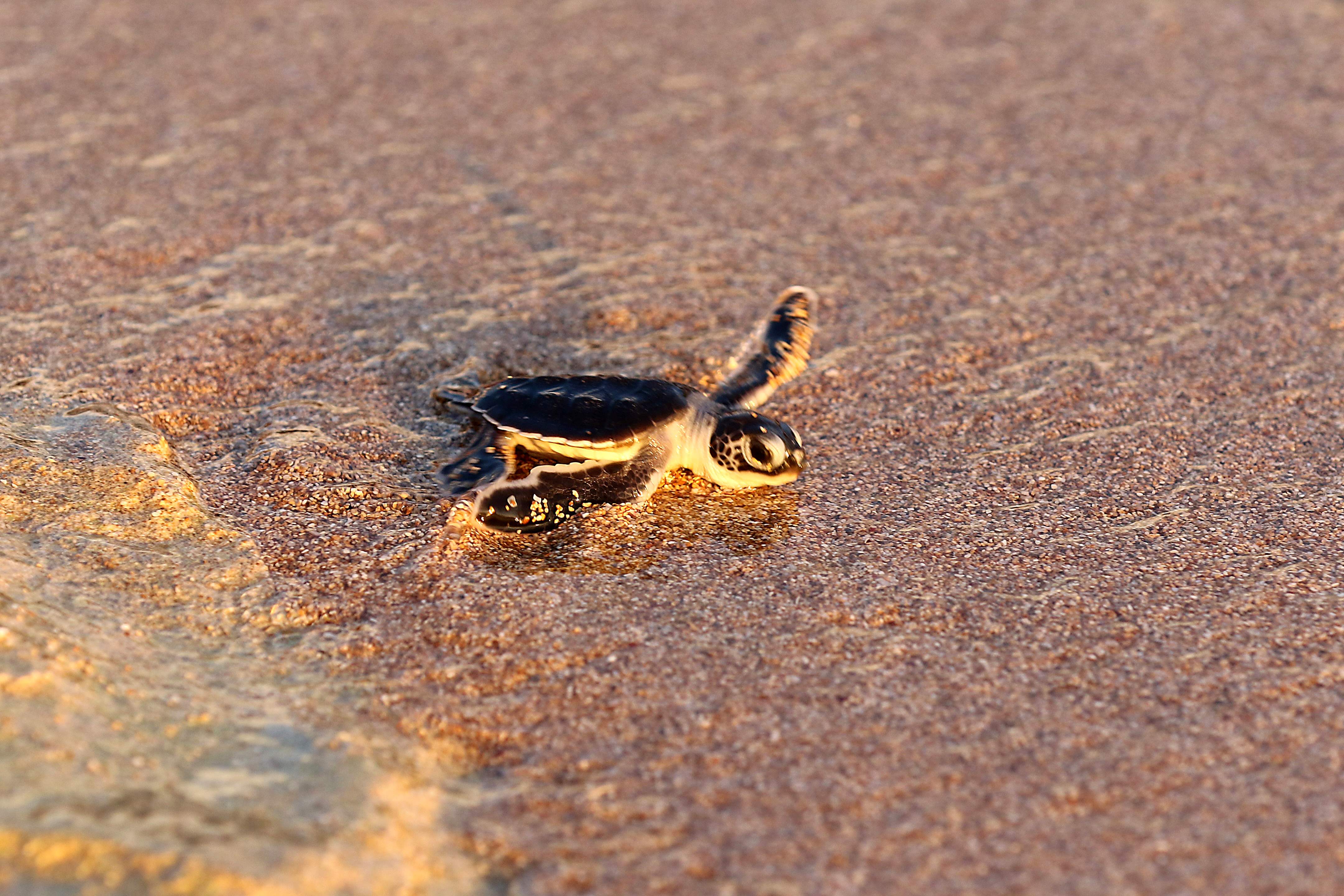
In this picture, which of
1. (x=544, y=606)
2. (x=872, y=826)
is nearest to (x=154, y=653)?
(x=544, y=606)

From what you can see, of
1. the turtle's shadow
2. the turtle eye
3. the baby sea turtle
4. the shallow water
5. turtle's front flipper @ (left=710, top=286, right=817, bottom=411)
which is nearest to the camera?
the shallow water

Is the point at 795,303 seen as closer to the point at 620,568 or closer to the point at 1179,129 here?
the point at 620,568

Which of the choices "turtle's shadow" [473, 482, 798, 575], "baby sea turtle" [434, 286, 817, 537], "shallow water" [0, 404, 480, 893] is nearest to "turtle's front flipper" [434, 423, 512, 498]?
"baby sea turtle" [434, 286, 817, 537]

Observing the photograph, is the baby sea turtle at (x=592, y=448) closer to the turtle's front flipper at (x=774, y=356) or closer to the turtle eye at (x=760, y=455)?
the turtle eye at (x=760, y=455)

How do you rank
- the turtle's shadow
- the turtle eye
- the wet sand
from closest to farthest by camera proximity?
1. the wet sand
2. the turtle's shadow
3. the turtle eye

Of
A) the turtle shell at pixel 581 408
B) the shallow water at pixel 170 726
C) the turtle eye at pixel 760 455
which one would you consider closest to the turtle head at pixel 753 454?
the turtle eye at pixel 760 455

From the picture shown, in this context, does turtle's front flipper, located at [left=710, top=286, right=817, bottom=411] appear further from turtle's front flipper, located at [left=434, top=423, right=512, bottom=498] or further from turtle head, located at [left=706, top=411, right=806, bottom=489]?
turtle's front flipper, located at [left=434, top=423, right=512, bottom=498]

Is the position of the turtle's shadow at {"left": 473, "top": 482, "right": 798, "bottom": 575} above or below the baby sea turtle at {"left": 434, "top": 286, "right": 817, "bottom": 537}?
below
